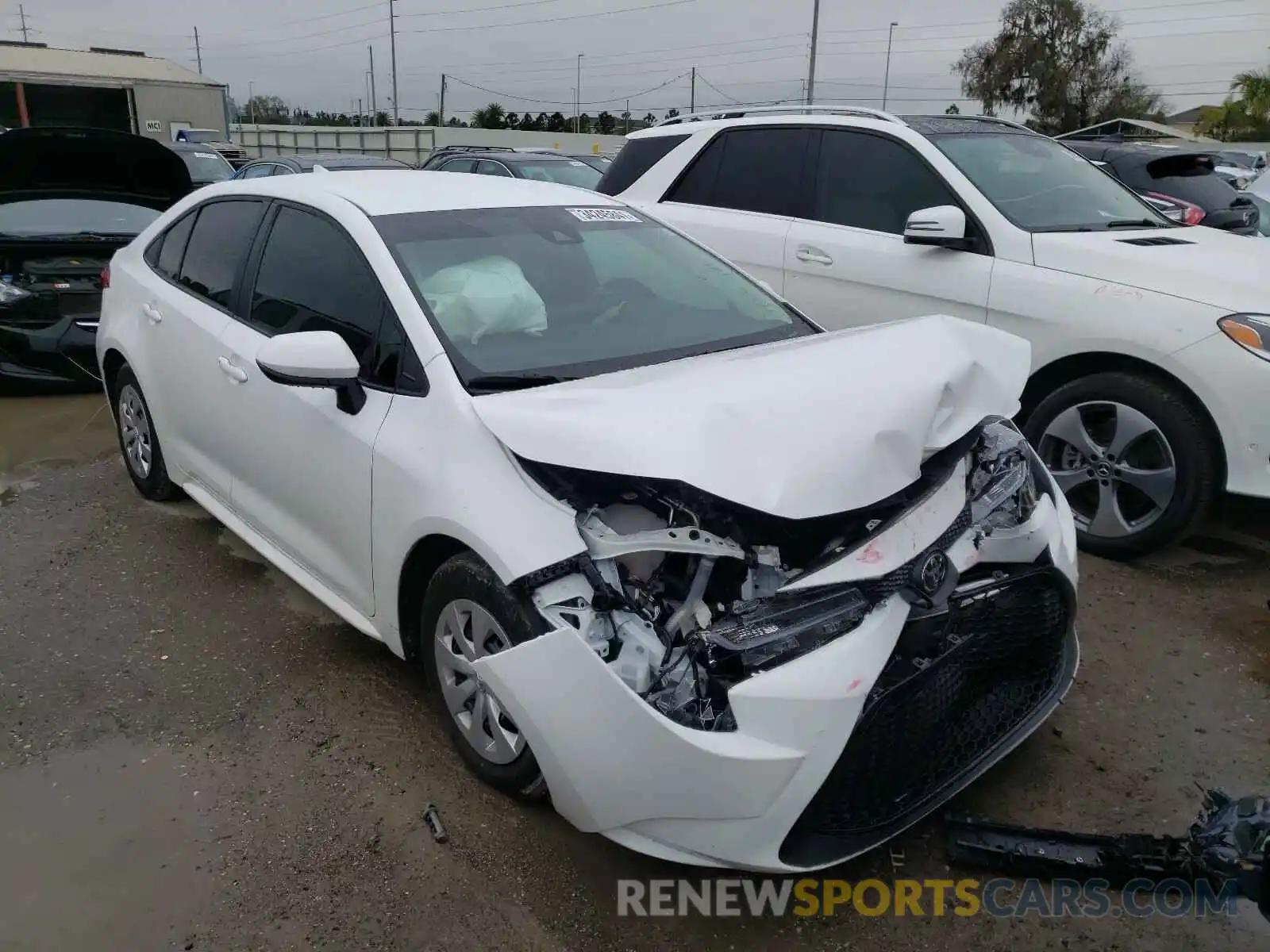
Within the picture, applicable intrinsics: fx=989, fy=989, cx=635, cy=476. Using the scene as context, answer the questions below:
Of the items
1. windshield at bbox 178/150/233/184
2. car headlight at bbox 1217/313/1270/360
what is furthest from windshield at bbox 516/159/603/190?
car headlight at bbox 1217/313/1270/360

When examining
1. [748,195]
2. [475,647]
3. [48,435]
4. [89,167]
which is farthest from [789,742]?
[89,167]

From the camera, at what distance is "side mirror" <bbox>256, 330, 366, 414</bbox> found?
9.55ft

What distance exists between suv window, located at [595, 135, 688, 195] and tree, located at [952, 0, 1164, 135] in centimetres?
5143

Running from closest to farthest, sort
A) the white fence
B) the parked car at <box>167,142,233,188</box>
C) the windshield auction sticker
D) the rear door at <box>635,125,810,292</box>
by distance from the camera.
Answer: the windshield auction sticker < the rear door at <box>635,125,810,292</box> < the parked car at <box>167,142,233,188</box> < the white fence

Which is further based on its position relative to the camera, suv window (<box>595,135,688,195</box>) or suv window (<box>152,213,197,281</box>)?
suv window (<box>595,135,688,195</box>)

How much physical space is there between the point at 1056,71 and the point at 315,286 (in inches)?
2250

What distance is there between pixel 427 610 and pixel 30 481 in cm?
375

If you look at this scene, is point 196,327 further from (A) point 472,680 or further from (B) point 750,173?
(B) point 750,173

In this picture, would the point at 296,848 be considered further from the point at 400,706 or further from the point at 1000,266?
the point at 1000,266

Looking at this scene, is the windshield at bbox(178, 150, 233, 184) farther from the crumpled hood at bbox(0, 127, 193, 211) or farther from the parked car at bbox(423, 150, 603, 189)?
the crumpled hood at bbox(0, 127, 193, 211)

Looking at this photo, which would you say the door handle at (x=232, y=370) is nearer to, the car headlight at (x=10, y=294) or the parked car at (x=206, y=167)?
the car headlight at (x=10, y=294)

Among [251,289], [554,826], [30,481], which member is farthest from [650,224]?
[30,481]

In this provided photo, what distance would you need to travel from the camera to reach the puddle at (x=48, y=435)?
18.5ft

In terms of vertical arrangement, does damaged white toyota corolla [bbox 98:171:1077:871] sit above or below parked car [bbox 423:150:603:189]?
below
